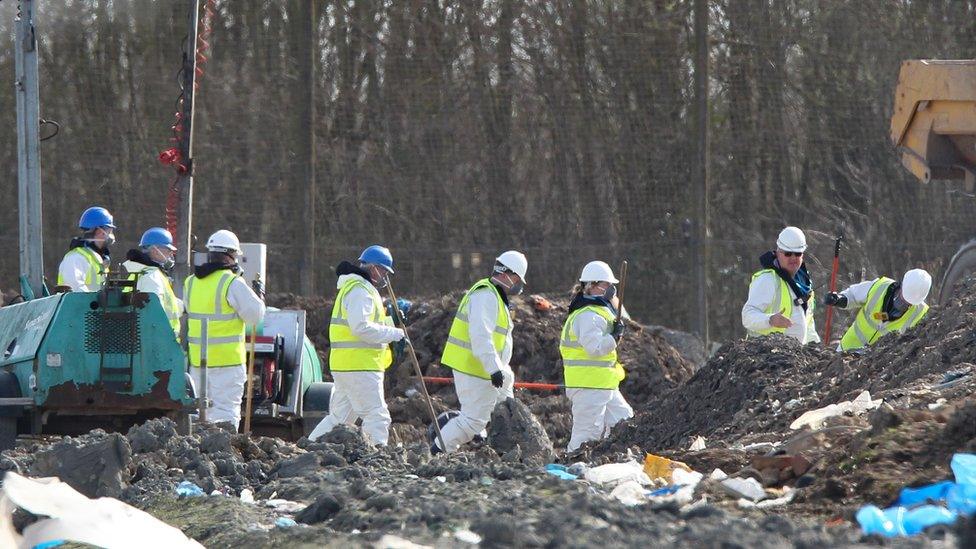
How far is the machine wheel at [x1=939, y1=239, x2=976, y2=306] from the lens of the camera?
45.1 ft

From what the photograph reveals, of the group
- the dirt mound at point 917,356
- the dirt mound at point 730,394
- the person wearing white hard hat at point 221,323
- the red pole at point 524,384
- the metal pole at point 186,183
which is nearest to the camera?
the dirt mound at point 917,356

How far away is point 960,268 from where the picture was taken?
13.9m

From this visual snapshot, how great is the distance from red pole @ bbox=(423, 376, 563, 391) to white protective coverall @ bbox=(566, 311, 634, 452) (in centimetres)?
237

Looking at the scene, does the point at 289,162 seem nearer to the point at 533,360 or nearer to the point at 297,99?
the point at 297,99

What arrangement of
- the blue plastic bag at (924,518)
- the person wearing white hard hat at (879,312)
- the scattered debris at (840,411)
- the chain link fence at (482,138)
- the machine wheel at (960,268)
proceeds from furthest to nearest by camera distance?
the chain link fence at (482,138), the machine wheel at (960,268), the person wearing white hard hat at (879,312), the scattered debris at (840,411), the blue plastic bag at (924,518)

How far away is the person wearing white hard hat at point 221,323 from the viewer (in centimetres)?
1241

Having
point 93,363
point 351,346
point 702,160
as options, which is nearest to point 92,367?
point 93,363

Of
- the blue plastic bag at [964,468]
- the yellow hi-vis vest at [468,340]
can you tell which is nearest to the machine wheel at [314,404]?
the yellow hi-vis vest at [468,340]

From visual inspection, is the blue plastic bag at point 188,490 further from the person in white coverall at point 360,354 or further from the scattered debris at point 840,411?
the person in white coverall at point 360,354

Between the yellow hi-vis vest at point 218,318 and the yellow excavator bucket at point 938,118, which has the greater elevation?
the yellow excavator bucket at point 938,118

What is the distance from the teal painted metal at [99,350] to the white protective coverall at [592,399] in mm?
3922

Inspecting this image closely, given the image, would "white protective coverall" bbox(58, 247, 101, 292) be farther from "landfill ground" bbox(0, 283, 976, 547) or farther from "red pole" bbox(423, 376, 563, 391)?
"red pole" bbox(423, 376, 563, 391)

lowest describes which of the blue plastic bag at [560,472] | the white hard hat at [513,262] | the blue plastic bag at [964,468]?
the blue plastic bag at [560,472]

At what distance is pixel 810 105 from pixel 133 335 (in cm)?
1042
